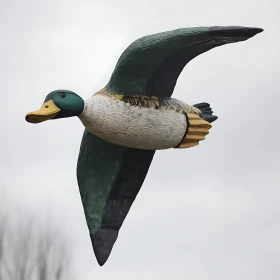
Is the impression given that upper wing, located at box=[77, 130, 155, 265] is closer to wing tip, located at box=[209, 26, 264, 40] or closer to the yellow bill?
the yellow bill

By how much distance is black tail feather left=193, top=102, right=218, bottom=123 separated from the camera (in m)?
7.84

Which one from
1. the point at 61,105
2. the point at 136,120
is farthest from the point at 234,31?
the point at 61,105

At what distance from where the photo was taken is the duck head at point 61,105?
703cm

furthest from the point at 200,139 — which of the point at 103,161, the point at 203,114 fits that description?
the point at 103,161

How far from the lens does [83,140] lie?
7.86m

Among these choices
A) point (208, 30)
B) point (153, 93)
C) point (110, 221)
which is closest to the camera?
point (208, 30)

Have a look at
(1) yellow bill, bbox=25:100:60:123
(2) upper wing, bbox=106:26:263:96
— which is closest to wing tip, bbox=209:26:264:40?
(2) upper wing, bbox=106:26:263:96

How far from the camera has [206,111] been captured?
791 centimetres

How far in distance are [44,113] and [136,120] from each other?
2.35ft

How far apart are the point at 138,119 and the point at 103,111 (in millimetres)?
277

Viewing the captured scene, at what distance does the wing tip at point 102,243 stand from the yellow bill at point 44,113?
1.22m

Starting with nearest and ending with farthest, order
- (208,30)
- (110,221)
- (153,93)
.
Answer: (208,30)
(153,93)
(110,221)

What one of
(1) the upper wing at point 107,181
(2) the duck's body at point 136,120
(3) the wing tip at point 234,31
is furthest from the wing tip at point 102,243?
(3) the wing tip at point 234,31

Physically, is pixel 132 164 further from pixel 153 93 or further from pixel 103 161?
pixel 153 93
